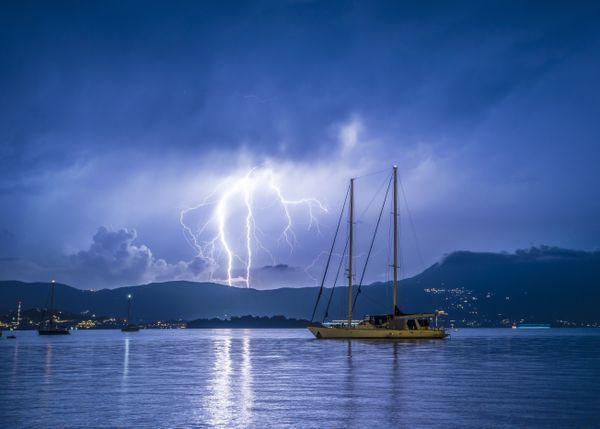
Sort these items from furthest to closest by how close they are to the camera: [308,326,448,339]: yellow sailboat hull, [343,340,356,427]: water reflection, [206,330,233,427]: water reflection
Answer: [308,326,448,339]: yellow sailboat hull → [206,330,233,427]: water reflection → [343,340,356,427]: water reflection

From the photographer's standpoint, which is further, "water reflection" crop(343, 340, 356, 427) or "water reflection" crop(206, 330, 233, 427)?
"water reflection" crop(206, 330, 233, 427)

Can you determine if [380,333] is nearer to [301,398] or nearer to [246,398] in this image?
[301,398]

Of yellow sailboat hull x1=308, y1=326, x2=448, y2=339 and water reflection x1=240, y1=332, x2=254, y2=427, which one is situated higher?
yellow sailboat hull x1=308, y1=326, x2=448, y2=339

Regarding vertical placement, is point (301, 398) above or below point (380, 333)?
below

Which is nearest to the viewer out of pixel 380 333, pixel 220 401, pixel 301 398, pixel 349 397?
pixel 220 401

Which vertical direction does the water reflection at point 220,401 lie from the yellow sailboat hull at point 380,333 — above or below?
below

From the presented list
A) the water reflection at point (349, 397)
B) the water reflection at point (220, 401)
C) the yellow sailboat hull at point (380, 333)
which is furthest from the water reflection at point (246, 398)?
the yellow sailboat hull at point (380, 333)

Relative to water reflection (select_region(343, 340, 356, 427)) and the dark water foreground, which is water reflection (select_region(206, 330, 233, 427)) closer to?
the dark water foreground

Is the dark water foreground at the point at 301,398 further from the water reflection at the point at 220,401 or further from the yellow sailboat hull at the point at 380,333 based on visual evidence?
the yellow sailboat hull at the point at 380,333

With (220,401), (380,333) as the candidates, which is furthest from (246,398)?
(380,333)

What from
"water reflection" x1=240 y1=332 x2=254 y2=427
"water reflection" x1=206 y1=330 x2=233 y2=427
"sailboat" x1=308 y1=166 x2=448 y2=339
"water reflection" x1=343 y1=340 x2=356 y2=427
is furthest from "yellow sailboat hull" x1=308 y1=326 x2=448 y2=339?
"water reflection" x1=206 y1=330 x2=233 y2=427

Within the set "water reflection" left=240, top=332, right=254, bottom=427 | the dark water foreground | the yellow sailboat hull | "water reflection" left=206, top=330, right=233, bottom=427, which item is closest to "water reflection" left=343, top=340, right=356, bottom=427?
the dark water foreground

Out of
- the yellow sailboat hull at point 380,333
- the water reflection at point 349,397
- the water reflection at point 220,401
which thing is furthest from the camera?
the yellow sailboat hull at point 380,333

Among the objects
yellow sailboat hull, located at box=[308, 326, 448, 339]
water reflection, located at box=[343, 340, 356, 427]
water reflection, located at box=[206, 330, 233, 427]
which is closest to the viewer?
water reflection, located at box=[343, 340, 356, 427]
